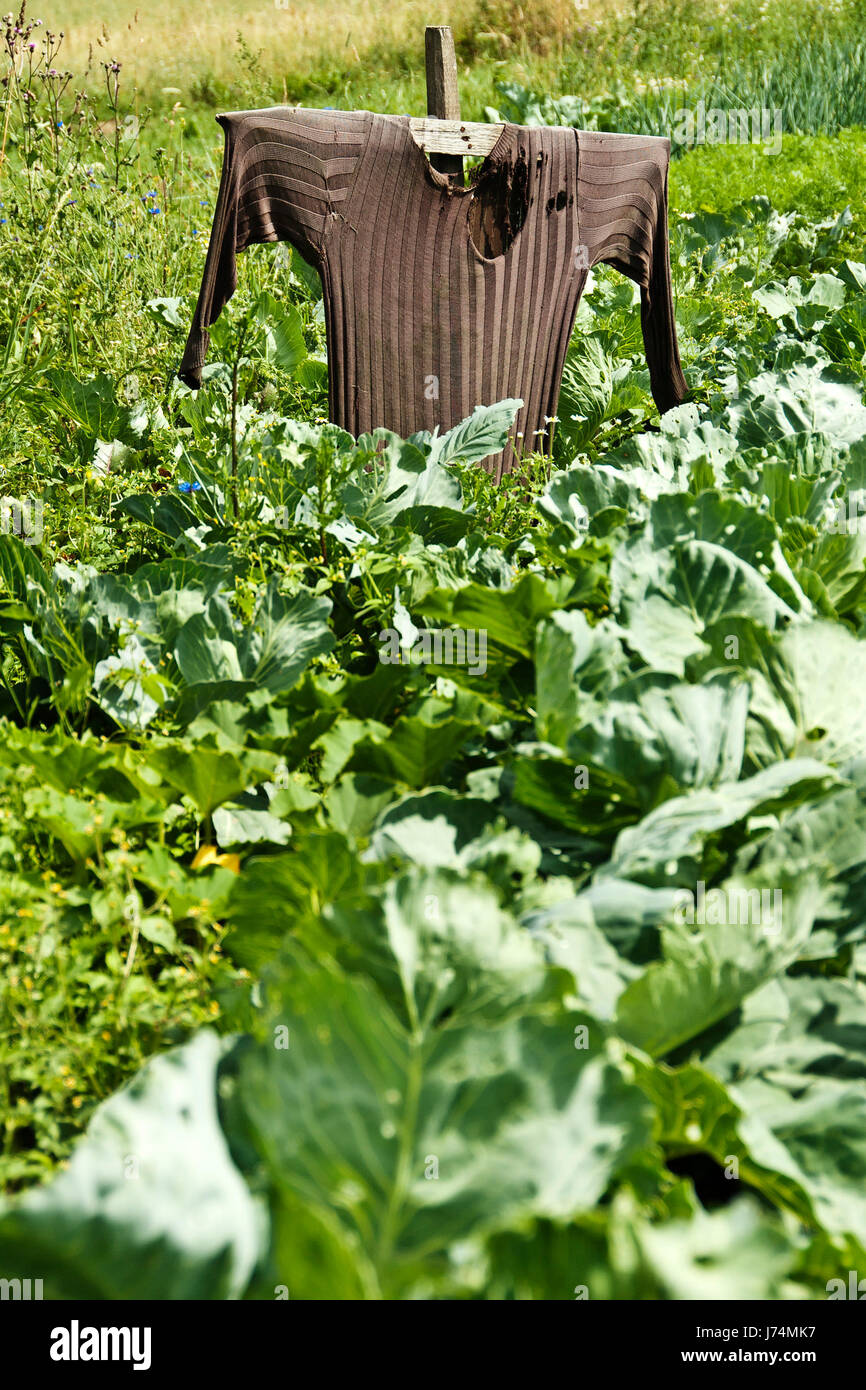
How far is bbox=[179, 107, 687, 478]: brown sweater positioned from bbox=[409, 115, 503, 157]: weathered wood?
0.03m

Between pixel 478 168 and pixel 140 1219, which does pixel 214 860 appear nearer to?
pixel 140 1219

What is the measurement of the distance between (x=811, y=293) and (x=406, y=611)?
2.70m

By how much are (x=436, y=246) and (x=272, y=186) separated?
1.62ft

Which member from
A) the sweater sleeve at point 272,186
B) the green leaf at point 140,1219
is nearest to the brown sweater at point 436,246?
the sweater sleeve at point 272,186

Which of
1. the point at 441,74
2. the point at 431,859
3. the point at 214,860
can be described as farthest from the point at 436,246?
the point at 431,859

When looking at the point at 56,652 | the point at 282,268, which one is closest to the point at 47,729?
the point at 56,652

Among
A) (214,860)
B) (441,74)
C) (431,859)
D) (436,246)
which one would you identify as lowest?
(214,860)

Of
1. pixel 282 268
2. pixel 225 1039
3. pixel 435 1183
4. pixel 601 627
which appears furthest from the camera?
pixel 282 268

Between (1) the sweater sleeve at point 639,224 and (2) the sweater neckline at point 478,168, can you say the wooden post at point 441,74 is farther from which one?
(1) the sweater sleeve at point 639,224

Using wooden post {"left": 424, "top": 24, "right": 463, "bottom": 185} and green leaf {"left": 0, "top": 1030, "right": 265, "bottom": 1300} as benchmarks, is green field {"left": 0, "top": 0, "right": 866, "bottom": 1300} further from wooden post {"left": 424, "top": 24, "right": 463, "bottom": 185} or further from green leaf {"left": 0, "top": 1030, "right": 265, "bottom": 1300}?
wooden post {"left": 424, "top": 24, "right": 463, "bottom": 185}

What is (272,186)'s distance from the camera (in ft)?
9.59
